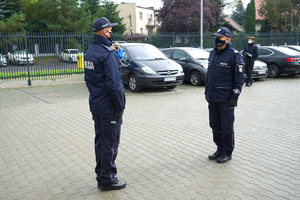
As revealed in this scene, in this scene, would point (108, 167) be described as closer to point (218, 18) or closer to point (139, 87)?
point (139, 87)

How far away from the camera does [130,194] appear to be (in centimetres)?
364

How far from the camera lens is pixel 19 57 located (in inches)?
520

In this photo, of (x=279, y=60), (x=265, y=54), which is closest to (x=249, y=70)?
(x=279, y=60)

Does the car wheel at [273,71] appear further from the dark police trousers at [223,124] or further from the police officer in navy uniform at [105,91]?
the police officer in navy uniform at [105,91]

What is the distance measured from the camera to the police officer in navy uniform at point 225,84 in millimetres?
4406

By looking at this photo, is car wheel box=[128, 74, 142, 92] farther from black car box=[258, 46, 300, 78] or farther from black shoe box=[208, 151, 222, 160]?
black car box=[258, 46, 300, 78]

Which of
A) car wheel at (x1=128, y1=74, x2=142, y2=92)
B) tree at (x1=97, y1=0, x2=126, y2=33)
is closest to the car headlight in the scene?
car wheel at (x1=128, y1=74, x2=142, y2=92)

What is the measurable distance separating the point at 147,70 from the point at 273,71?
7.45m

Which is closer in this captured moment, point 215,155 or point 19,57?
point 215,155

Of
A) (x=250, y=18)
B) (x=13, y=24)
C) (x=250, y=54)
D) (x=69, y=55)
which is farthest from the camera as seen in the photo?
(x=250, y=18)

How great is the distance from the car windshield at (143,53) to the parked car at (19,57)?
15.8ft

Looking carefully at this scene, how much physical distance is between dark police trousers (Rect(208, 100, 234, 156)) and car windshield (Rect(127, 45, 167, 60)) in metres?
7.15

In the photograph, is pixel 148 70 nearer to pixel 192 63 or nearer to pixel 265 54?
pixel 192 63

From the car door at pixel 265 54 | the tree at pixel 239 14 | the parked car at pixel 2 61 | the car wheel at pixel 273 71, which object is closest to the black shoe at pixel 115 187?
the parked car at pixel 2 61
